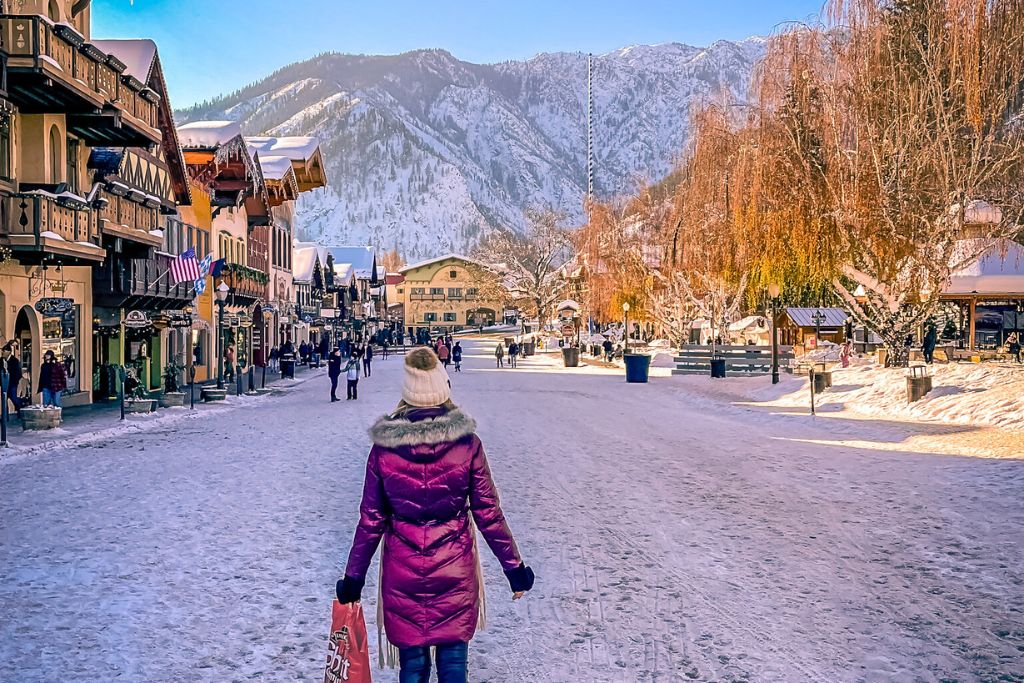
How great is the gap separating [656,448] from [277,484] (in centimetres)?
649

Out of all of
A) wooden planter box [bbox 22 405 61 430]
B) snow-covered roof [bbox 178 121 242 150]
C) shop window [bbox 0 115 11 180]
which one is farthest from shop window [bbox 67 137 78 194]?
snow-covered roof [bbox 178 121 242 150]

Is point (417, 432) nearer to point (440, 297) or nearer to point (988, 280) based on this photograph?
point (988, 280)

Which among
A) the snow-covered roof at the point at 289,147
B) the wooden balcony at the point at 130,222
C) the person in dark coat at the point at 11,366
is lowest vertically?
the person in dark coat at the point at 11,366

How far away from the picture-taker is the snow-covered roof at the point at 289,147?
5319 centimetres

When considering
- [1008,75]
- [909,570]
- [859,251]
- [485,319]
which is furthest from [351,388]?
[485,319]

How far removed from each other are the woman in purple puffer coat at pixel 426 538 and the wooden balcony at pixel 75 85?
1781 cm

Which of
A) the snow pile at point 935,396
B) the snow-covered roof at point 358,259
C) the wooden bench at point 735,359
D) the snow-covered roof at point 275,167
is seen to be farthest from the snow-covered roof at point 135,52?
the snow-covered roof at point 358,259

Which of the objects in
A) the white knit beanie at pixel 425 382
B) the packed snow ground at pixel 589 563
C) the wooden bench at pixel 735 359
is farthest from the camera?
the wooden bench at pixel 735 359

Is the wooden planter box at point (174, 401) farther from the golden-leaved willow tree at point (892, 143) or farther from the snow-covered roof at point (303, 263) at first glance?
the snow-covered roof at point (303, 263)

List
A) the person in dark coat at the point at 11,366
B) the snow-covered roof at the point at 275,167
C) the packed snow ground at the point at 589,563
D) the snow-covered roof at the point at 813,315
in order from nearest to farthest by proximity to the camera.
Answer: the packed snow ground at the point at 589,563, the person in dark coat at the point at 11,366, the snow-covered roof at the point at 275,167, the snow-covered roof at the point at 813,315

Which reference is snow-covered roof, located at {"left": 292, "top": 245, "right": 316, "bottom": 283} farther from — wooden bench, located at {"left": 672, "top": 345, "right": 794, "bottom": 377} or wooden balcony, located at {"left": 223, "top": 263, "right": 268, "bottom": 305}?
wooden bench, located at {"left": 672, "top": 345, "right": 794, "bottom": 377}

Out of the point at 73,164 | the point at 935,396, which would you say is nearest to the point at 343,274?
the point at 73,164

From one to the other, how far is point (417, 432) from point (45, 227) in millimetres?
18765

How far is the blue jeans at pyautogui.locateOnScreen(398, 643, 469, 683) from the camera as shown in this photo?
4055 mm
